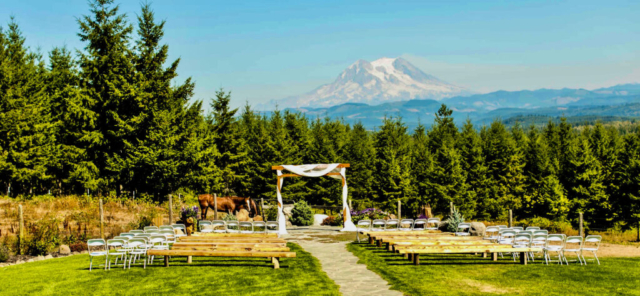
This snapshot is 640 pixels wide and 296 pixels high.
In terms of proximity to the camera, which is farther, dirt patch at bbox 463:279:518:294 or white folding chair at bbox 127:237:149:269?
white folding chair at bbox 127:237:149:269

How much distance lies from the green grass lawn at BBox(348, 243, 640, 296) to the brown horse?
624 inches

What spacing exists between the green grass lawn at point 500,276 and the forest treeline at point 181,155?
59.7 feet

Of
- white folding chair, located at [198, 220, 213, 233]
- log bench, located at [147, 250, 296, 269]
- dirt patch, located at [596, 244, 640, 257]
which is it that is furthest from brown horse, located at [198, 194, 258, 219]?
dirt patch, located at [596, 244, 640, 257]

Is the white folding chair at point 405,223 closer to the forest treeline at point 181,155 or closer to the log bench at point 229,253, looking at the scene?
the log bench at point 229,253

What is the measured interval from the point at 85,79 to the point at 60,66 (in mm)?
11236

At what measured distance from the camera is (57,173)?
32125 mm

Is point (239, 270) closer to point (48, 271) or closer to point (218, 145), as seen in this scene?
point (48, 271)

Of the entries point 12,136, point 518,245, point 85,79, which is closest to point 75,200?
point 12,136

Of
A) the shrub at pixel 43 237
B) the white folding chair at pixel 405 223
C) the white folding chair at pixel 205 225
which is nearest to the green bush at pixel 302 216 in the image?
the white folding chair at pixel 405 223

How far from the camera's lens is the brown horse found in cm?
2934

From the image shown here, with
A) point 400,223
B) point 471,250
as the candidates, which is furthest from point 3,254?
point 471,250

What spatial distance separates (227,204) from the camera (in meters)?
29.9

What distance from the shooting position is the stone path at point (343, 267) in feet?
35.5

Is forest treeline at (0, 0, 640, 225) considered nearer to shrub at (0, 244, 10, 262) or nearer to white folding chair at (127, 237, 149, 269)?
shrub at (0, 244, 10, 262)
